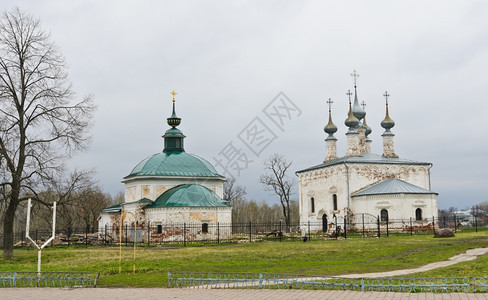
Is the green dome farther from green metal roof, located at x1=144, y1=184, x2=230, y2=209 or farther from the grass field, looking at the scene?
the grass field

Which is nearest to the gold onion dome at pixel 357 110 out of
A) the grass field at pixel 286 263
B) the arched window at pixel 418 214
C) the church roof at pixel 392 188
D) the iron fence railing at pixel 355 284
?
the church roof at pixel 392 188

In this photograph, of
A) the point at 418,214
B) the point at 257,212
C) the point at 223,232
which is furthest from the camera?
the point at 257,212

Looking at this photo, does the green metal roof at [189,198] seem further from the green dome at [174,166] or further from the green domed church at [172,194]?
the green dome at [174,166]

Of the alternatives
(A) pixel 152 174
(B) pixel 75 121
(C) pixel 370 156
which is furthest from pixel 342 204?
(B) pixel 75 121

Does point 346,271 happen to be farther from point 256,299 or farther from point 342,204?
point 342,204

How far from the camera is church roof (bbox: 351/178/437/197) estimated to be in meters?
35.3

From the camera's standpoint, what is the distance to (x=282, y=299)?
9844 mm

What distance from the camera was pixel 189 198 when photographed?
33.8 meters

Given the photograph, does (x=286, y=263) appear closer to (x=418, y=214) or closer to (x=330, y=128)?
(x=418, y=214)

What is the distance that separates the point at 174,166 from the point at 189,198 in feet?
16.7

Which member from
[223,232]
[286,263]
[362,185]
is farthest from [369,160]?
[286,263]

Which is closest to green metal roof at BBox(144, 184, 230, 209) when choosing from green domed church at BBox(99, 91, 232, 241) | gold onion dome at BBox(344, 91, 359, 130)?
green domed church at BBox(99, 91, 232, 241)

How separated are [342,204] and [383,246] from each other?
15455mm

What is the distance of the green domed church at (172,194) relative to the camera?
3309 centimetres
